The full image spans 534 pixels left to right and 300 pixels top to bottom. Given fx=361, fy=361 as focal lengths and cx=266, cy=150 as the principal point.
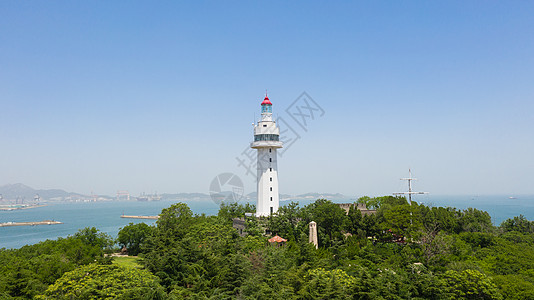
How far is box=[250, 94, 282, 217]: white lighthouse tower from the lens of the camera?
33.8 metres

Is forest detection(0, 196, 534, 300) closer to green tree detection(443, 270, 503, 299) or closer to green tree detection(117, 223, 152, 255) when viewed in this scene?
green tree detection(443, 270, 503, 299)

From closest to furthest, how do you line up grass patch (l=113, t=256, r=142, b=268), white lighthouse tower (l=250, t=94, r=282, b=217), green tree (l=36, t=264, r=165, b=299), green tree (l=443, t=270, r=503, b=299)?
1. green tree (l=36, t=264, r=165, b=299)
2. green tree (l=443, t=270, r=503, b=299)
3. grass patch (l=113, t=256, r=142, b=268)
4. white lighthouse tower (l=250, t=94, r=282, b=217)

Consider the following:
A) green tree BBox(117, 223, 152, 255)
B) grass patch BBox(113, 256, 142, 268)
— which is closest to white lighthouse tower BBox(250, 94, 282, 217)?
green tree BBox(117, 223, 152, 255)

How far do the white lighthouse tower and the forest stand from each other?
2736mm

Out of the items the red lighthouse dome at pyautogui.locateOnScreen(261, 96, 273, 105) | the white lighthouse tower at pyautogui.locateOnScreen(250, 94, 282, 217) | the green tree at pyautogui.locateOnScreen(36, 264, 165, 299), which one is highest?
the red lighthouse dome at pyautogui.locateOnScreen(261, 96, 273, 105)

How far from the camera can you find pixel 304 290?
55.3 feet

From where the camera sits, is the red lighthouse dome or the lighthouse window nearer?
the lighthouse window

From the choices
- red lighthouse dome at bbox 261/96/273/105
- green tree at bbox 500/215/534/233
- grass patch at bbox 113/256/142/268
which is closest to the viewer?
grass patch at bbox 113/256/142/268

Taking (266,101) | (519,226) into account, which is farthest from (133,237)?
(519,226)

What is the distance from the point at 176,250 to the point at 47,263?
6611 mm

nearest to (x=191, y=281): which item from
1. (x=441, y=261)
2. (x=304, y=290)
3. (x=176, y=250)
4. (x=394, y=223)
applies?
(x=176, y=250)

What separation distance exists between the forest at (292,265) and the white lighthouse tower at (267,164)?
2736 millimetres

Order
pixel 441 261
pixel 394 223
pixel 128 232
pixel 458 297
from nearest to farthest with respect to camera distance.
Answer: pixel 458 297 → pixel 441 261 → pixel 394 223 → pixel 128 232

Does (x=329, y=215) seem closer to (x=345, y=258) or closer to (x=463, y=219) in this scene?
(x=345, y=258)
